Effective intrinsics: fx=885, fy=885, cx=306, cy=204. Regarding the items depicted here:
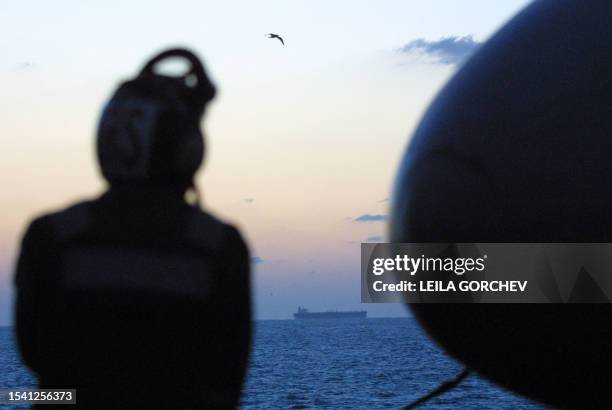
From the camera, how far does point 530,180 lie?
367cm

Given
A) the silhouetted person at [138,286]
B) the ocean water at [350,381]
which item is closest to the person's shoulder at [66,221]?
the silhouetted person at [138,286]

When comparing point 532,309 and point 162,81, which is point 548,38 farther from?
point 162,81

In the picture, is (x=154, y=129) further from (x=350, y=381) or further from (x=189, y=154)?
(x=350, y=381)

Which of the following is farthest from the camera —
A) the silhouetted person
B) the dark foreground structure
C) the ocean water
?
the ocean water

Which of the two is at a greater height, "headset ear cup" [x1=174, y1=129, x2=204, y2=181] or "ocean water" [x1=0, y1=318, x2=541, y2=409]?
"headset ear cup" [x1=174, y1=129, x2=204, y2=181]

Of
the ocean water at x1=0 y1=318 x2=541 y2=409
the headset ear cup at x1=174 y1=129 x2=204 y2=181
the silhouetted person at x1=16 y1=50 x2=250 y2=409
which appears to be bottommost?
the ocean water at x1=0 y1=318 x2=541 y2=409

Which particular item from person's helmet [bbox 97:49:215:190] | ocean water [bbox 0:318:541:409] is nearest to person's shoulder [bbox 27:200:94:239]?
person's helmet [bbox 97:49:215:190]

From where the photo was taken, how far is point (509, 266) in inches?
151

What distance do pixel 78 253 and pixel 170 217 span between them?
280 mm

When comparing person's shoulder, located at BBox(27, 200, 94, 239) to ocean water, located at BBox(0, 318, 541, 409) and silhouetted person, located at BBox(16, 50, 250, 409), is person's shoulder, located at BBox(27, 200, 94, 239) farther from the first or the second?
ocean water, located at BBox(0, 318, 541, 409)

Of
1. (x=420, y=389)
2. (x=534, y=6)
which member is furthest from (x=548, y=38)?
(x=420, y=389)

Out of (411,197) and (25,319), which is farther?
(411,197)

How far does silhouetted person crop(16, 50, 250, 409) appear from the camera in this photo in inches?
97.7

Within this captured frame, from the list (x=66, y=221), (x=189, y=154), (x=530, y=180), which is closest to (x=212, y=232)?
(x=189, y=154)
